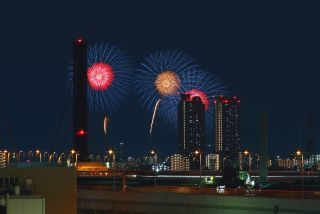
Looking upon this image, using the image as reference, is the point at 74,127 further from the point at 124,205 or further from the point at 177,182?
the point at 124,205

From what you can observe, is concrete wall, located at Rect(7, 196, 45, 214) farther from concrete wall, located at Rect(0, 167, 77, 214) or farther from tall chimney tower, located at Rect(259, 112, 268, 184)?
tall chimney tower, located at Rect(259, 112, 268, 184)

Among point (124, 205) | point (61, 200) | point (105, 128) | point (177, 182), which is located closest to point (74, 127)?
point (177, 182)

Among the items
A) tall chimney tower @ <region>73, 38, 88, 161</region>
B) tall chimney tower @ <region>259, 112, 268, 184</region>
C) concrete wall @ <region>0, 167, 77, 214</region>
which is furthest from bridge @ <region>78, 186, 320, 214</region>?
tall chimney tower @ <region>73, 38, 88, 161</region>

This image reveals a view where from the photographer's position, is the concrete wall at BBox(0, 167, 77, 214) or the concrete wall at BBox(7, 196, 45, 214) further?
the concrete wall at BBox(0, 167, 77, 214)

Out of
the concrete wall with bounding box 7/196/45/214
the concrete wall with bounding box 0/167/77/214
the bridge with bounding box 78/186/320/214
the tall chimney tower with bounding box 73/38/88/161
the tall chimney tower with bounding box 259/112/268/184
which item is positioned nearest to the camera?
the concrete wall with bounding box 7/196/45/214

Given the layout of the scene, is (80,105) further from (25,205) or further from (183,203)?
(25,205)

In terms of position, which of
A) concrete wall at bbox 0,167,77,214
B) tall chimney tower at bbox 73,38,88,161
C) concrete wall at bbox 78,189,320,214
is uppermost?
tall chimney tower at bbox 73,38,88,161

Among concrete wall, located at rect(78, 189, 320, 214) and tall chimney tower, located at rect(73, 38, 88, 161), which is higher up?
tall chimney tower, located at rect(73, 38, 88, 161)
